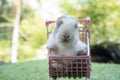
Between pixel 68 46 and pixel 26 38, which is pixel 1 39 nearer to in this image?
pixel 26 38

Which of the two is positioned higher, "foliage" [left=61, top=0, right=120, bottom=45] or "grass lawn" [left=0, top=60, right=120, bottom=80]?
"foliage" [left=61, top=0, right=120, bottom=45]

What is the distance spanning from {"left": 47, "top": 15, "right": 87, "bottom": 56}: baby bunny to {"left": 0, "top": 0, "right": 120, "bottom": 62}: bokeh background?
16.1ft

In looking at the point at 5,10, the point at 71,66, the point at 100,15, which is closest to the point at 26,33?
the point at 5,10

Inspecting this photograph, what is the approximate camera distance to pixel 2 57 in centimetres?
887

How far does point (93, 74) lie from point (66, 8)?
13.2 feet

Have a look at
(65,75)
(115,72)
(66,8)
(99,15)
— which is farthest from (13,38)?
(65,75)

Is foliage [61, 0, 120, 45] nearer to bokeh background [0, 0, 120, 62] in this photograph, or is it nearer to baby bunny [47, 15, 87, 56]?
bokeh background [0, 0, 120, 62]

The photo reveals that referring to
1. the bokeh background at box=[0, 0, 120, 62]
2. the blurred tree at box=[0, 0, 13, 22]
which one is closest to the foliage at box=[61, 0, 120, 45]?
the bokeh background at box=[0, 0, 120, 62]

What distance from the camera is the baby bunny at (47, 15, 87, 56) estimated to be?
2.21 meters

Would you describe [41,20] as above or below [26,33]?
above

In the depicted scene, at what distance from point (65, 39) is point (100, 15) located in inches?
211

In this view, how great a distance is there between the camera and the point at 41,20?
869 cm

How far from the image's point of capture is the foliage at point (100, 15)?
7.42 metres

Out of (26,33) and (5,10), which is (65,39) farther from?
(5,10)
